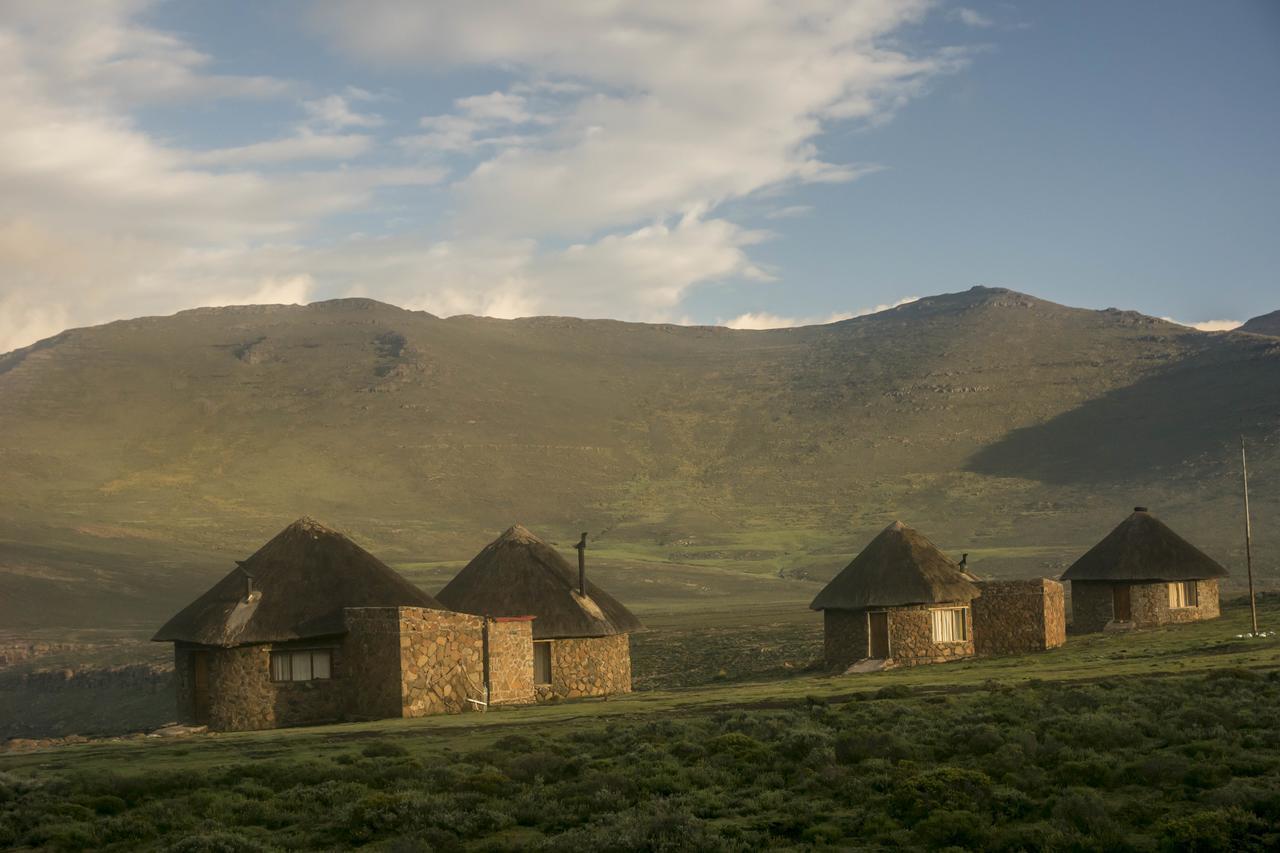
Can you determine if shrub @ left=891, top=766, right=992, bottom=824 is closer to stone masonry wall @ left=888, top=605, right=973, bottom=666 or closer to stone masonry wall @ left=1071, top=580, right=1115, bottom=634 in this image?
stone masonry wall @ left=888, top=605, right=973, bottom=666

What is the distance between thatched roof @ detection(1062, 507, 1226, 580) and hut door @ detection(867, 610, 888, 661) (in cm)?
1043

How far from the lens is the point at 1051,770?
842 inches

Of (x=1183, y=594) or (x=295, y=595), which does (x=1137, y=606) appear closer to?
(x=1183, y=594)

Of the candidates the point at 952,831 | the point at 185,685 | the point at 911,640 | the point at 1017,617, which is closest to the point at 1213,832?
the point at 952,831

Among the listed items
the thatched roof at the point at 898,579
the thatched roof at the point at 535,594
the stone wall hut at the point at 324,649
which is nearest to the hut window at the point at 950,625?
the thatched roof at the point at 898,579

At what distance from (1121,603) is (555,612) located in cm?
2361

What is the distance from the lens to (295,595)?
36781 mm

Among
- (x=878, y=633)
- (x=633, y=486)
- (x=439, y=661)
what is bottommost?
(x=878, y=633)

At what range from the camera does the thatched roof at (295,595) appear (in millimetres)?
35750

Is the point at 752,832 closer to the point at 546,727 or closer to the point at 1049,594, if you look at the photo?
the point at 546,727

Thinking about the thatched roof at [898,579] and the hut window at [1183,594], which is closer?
the thatched roof at [898,579]

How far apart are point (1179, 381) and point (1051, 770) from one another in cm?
18725

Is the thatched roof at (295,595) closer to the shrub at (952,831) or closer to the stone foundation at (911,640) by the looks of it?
the stone foundation at (911,640)

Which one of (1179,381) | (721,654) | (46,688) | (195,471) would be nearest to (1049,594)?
(721,654)
